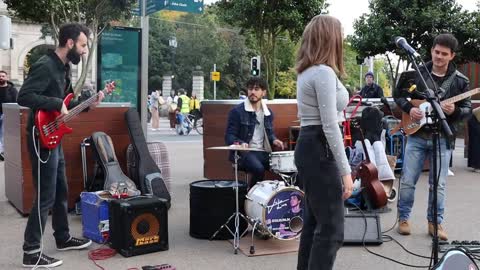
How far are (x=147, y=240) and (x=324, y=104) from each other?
2.46m

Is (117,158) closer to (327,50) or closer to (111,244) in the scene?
(111,244)

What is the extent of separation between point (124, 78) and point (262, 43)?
35.0ft

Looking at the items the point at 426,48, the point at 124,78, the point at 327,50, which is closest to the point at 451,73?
the point at 327,50

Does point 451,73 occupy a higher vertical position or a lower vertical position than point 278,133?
higher

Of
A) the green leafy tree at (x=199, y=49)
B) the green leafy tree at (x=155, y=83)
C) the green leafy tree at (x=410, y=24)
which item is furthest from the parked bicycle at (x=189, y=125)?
the green leafy tree at (x=155, y=83)

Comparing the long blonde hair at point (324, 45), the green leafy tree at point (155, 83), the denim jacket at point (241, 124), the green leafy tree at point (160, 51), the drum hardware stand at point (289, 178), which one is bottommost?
the drum hardware stand at point (289, 178)

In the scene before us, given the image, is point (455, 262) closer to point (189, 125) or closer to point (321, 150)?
point (321, 150)

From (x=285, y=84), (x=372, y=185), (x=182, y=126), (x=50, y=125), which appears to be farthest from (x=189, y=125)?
(x=285, y=84)

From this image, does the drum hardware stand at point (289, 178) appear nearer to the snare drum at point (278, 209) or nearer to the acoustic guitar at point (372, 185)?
the snare drum at point (278, 209)

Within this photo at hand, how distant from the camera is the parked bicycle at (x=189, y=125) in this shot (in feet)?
68.4

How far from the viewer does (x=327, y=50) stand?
3.22 meters

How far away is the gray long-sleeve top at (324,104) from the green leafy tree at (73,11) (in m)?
10.1

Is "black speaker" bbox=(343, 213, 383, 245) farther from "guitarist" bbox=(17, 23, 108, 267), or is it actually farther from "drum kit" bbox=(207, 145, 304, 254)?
"guitarist" bbox=(17, 23, 108, 267)

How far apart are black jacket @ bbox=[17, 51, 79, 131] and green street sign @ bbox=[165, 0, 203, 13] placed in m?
3.69
